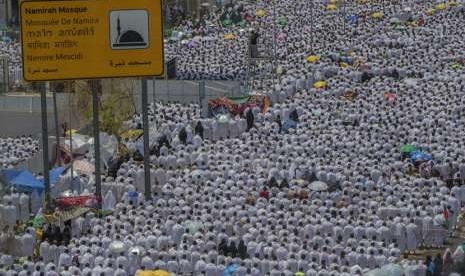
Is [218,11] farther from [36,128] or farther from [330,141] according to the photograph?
[330,141]

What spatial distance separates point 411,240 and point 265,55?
2026 centimetres

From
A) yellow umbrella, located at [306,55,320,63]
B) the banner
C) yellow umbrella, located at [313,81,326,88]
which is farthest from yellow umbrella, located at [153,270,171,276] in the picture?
yellow umbrella, located at [306,55,320,63]

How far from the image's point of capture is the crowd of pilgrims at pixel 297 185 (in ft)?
82.3

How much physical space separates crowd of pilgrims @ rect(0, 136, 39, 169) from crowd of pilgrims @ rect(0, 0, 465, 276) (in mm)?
2696

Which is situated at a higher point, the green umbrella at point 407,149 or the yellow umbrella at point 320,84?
the green umbrella at point 407,149

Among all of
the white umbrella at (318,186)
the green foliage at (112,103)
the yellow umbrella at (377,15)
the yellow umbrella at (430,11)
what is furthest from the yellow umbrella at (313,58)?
the white umbrella at (318,186)

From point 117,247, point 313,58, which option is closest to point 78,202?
point 117,247

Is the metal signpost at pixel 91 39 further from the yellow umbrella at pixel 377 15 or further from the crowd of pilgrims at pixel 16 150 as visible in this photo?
the yellow umbrella at pixel 377 15

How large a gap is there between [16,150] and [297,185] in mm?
9282

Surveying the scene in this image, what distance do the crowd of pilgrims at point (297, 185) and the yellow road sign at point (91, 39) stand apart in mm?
2841

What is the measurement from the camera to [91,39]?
29703mm

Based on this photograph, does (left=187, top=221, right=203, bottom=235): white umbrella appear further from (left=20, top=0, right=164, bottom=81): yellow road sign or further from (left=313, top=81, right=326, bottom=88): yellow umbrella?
(left=313, top=81, right=326, bottom=88): yellow umbrella

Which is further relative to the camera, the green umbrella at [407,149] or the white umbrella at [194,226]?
the green umbrella at [407,149]

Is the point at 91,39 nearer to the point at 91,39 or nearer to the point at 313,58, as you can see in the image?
the point at 91,39
